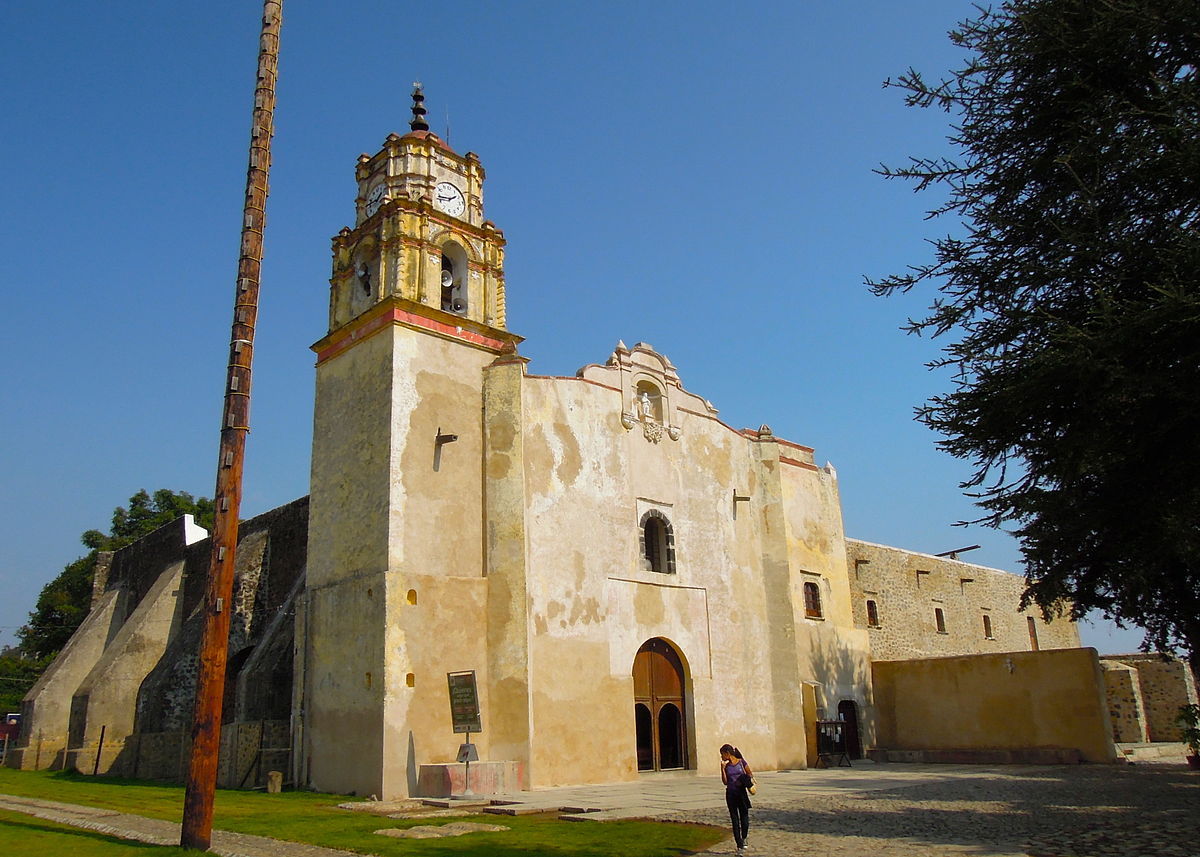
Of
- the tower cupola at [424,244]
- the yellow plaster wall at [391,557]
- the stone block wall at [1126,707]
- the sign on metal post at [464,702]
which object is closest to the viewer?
the sign on metal post at [464,702]

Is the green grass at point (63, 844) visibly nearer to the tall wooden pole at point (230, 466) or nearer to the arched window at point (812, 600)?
the tall wooden pole at point (230, 466)

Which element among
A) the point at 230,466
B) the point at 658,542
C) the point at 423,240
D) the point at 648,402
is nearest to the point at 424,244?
the point at 423,240

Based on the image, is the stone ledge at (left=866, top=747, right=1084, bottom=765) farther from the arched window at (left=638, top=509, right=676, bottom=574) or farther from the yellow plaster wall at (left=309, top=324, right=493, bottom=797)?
the yellow plaster wall at (left=309, top=324, right=493, bottom=797)

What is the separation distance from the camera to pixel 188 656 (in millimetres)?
23250

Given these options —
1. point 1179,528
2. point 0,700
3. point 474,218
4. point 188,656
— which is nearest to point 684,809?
point 1179,528

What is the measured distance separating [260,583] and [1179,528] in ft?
68.7

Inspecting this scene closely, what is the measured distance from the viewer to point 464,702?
15.7 m

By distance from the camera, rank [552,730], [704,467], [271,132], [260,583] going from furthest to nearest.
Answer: [260,583]
[704,467]
[552,730]
[271,132]

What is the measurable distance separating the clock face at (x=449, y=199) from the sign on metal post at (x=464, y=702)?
1032cm

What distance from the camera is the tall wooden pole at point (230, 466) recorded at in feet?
31.0

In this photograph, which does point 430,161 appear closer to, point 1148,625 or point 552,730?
point 552,730

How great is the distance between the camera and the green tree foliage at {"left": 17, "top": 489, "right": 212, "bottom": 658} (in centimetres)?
3900

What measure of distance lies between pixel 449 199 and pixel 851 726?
16.8 m

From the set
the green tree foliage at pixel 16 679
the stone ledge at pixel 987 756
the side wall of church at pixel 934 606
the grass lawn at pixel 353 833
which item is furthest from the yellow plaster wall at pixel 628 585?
the green tree foliage at pixel 16 679
